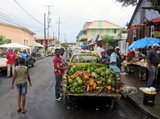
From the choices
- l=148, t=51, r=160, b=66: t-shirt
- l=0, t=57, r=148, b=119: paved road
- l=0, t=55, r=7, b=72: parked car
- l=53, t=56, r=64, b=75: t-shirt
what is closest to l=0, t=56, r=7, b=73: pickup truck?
l=0, t=55, r=7, b=72: parked car

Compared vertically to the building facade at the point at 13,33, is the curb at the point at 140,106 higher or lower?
lower

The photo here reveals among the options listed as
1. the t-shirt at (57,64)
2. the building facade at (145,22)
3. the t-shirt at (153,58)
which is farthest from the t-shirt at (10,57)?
the t-shirt at (153,58)

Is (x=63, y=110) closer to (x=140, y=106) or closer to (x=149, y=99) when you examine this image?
(x=140, y=106)

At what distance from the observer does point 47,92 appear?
14.1m

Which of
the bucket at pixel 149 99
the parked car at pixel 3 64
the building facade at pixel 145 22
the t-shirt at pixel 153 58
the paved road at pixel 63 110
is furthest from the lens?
the parked car at pixel 3 64

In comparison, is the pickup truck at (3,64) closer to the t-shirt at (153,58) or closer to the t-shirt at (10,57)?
the t-shirt at (10,57)

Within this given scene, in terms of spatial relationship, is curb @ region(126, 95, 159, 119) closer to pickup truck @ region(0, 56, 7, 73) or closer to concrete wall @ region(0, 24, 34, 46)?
pickup truck @ region(0, 56, 7, 73)

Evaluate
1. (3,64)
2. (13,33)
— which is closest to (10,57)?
(3,64)

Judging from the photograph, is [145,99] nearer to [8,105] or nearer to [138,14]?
[8,105]

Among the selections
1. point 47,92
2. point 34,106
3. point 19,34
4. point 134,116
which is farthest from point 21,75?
point 19,34

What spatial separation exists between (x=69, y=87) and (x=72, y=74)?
0.69m

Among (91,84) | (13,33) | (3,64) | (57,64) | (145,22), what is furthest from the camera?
(13,33)

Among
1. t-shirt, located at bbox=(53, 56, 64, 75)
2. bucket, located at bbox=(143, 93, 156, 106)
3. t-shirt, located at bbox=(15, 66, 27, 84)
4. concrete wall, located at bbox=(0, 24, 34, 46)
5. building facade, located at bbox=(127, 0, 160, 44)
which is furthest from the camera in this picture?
concrete wall, located at bbox=(0, 24, 34, 46)

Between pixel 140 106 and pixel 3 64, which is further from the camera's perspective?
pixel 3 64
